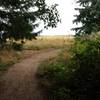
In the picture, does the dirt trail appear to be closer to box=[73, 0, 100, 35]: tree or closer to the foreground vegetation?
the foreground vegetation

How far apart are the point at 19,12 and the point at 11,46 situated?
180cm

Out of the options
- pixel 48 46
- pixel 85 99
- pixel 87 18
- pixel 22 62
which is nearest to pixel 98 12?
pixel 87 18

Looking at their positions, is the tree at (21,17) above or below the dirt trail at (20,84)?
above

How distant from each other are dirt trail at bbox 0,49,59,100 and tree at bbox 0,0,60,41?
7.45 feet

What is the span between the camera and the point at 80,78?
14.3 meters

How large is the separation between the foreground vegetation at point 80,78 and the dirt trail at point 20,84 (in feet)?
1.79

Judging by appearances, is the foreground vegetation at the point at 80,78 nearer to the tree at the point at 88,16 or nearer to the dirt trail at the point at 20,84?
the dirt trail at the point at 20,84

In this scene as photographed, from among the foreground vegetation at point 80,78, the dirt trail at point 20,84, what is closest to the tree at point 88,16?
the dirt trail at point 20,84

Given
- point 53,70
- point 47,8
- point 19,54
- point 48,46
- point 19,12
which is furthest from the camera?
point 48,46

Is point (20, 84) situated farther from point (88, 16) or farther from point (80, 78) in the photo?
point (88, 16)

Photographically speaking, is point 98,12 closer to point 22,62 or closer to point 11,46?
point 22,62

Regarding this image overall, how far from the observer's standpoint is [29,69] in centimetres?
1986

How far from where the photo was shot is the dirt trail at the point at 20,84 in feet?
49.3

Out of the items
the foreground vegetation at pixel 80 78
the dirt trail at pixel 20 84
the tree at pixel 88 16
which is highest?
the tree at pixel 88 16
